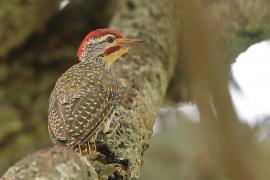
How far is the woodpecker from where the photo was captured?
315 cm

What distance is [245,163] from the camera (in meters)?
1.63

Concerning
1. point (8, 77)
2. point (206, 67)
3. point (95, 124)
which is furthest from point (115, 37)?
point (206, 67)

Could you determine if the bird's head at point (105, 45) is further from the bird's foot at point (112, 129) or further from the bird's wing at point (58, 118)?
the bird's foot at point (112, 129)

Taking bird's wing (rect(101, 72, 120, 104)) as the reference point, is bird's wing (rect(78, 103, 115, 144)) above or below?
below

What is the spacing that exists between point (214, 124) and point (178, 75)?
312 centimetres

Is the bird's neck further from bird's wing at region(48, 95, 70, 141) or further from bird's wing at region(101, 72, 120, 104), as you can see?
bird's wing at region(48, 95, 70, 141)

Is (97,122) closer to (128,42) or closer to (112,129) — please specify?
(112,129)

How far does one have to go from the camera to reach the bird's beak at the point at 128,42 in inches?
157

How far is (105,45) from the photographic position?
4.32m

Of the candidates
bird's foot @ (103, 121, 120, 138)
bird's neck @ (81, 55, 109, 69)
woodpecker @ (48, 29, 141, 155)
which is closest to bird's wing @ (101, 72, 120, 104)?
woodpecker @ (48, 29, 141, 155)

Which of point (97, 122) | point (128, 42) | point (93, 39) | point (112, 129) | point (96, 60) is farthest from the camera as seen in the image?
point (96, 60)

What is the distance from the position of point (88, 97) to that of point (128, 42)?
Answer: 622 millimetres

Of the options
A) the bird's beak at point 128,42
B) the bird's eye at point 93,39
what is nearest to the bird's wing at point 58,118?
the bird's beak at point 128,42

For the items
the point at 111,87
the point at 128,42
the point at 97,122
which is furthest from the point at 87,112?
the point at 128,42
